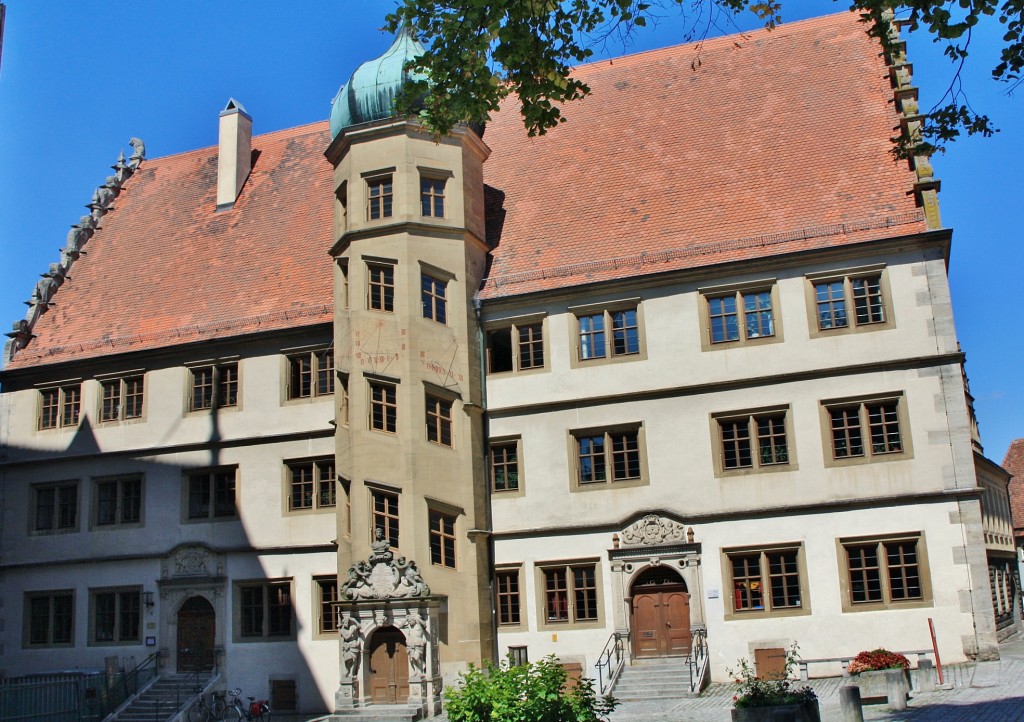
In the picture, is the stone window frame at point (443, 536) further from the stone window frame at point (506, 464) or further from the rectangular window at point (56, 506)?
the rectangular window at point (56, 506)

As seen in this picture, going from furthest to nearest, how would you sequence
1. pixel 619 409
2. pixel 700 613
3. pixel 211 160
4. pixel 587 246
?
pixel 211 160 → pixel 587 246 → pixel 619 409 → pixel 700 613

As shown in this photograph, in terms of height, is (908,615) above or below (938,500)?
below

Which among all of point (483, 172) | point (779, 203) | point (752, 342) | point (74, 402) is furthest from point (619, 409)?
point (74, 402)

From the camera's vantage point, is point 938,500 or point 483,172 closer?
point 938,500

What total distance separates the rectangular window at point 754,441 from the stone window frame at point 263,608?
1093 cm

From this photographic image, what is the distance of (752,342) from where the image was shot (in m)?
25.4

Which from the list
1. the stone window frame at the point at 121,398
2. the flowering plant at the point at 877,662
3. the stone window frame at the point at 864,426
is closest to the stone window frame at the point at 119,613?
the stone window frame at the point at 121,398

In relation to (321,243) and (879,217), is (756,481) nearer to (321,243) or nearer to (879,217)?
(879,217)

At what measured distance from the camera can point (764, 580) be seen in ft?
79.7

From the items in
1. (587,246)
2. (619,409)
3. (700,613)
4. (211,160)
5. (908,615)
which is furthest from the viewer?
(211,160)

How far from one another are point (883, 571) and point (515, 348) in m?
9.73

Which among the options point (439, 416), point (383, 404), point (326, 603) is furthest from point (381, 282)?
point (326, 603)

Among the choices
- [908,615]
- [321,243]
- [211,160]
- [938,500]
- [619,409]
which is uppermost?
[211,160]

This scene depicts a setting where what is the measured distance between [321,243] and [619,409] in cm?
1030
